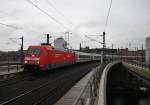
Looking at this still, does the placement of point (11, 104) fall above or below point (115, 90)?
above

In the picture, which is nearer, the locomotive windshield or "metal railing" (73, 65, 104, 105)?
"metal railing" (73, 65, 104, 105)

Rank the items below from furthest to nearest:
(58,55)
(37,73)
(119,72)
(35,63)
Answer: (119,72)
(58,55)
(37,73)
(35,63)

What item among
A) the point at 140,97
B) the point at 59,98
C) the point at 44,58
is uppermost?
the point at 44,58

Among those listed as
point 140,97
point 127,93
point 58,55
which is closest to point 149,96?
point 140,97

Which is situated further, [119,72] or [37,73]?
[119,72]

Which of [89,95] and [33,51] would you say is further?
[33,51]

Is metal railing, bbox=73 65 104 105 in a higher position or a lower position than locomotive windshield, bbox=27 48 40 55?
lower

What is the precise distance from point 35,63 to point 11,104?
14.6 m

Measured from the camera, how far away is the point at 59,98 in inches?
607

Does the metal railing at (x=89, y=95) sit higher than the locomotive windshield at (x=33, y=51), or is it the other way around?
the locomotive windshield at (x=33, y=51)

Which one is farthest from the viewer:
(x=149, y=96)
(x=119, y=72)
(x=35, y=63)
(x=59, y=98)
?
(x=119, y=72)

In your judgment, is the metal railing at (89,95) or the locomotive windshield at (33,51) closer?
the metal railing at (89,95)

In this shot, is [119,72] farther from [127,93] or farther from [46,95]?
[46,95]

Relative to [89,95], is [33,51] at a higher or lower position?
higher
